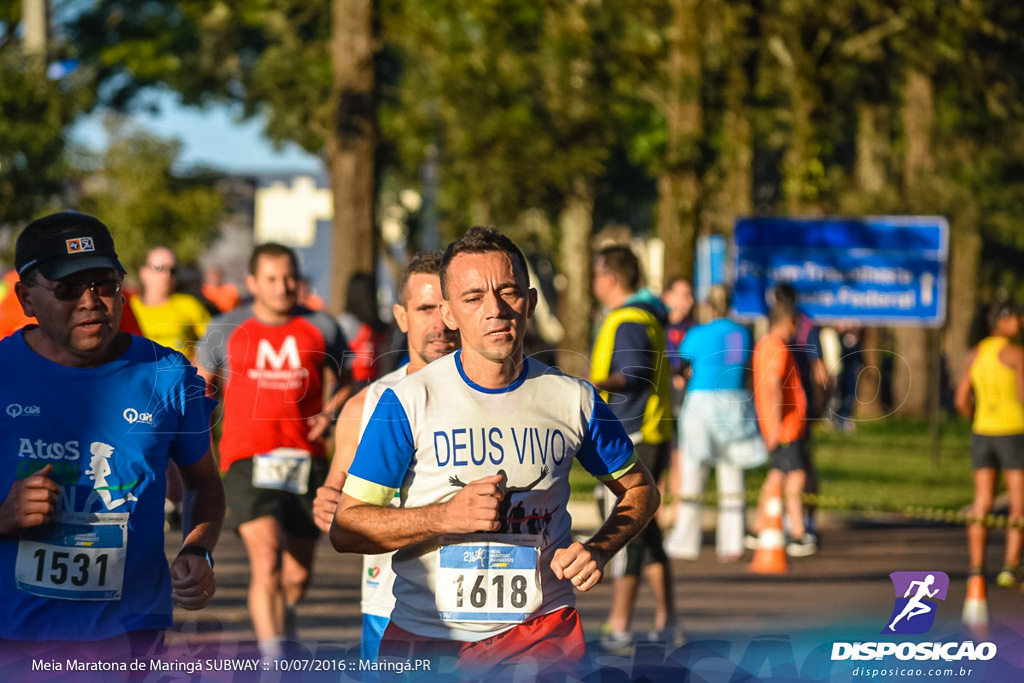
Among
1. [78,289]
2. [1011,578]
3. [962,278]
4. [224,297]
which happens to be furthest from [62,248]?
[962,278]

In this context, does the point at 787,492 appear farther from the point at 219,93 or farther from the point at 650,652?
the point at 219,93

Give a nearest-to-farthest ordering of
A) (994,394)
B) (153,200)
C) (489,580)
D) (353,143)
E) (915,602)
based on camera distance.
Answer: (489,580) → (915,602) → (994,394) → (353,143) → (153,200)

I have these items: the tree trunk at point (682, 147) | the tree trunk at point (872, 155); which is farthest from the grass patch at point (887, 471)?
the tree trunk at point (872, 155)

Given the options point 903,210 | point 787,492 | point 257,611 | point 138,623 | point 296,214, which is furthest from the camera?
point 296,214

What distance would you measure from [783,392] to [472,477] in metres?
9.35

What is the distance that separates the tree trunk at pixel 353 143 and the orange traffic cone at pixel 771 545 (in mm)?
6433

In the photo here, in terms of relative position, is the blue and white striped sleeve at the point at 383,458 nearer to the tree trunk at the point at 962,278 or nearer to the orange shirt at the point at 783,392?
the orange shirt at the point at 783,392

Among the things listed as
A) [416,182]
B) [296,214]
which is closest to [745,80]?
[416,182]

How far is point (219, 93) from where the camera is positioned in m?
48.8

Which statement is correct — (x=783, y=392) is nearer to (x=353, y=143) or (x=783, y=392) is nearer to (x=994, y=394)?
(x=994, y=394)

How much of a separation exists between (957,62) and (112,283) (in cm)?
1740

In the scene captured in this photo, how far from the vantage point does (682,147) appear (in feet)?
61.4

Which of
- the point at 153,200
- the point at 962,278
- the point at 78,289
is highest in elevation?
the point at 153,200

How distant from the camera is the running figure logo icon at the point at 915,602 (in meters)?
5.04
